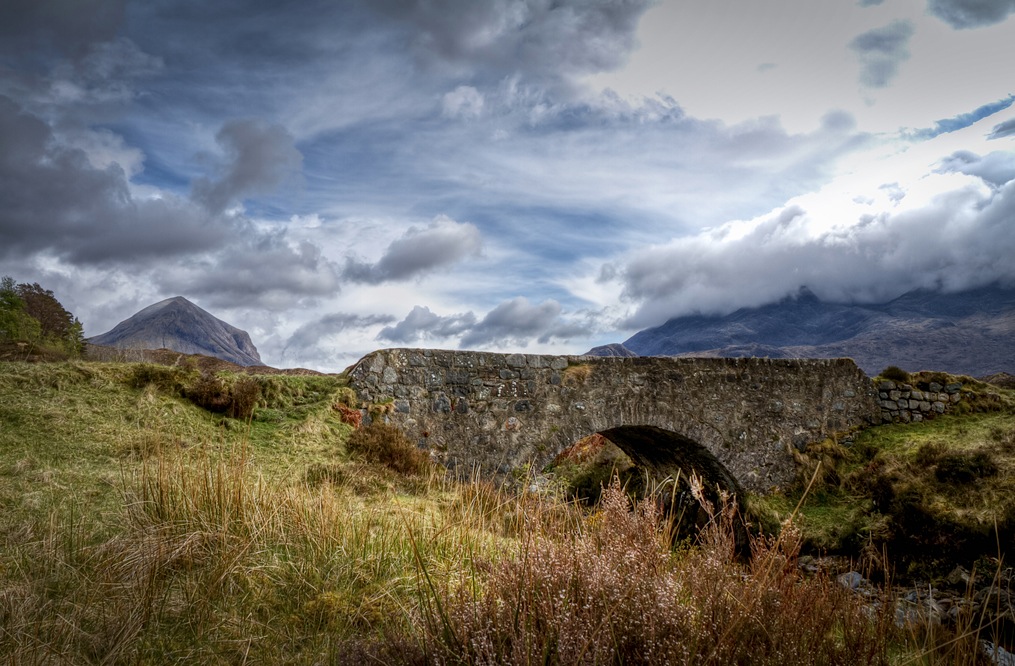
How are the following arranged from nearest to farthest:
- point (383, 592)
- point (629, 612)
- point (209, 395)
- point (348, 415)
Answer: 1. point (629, 612)
2. point (383, 592)
3. point (209, 395)
4. point (348, 415)

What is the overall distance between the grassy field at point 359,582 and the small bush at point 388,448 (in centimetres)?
296

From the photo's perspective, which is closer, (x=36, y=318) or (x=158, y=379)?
(x=158, y=379)

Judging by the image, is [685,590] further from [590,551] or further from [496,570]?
[496,570]

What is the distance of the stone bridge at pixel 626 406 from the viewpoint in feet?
32.6

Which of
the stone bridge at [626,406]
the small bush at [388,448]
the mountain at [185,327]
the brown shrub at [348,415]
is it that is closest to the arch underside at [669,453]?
the stone bridge at [626,406]

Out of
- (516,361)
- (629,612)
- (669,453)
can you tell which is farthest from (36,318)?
(629,612)

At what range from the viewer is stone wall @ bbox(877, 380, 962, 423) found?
549 inches

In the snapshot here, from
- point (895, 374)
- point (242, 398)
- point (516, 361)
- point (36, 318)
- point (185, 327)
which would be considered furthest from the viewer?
point (185, 327)

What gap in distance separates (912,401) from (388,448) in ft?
41.1

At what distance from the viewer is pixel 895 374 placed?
564 inches

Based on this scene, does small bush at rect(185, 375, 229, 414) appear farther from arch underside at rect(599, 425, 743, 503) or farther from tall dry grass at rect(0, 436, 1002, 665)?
arch underside at rect(599, 425, 743, 503)

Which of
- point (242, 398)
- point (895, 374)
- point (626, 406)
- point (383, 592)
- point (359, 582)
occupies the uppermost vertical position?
point (242, 398)

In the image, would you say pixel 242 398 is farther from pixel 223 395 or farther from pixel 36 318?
pixel 36 318

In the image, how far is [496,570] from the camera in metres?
2.70
